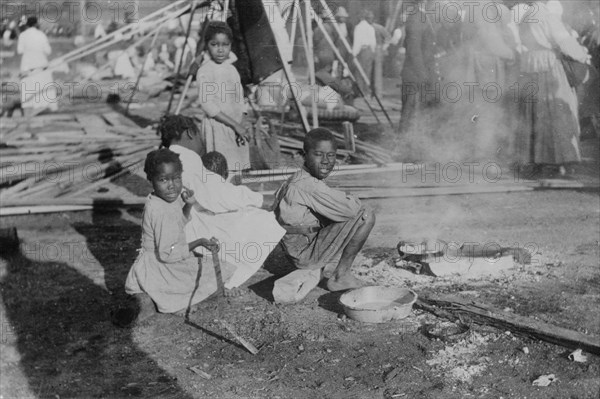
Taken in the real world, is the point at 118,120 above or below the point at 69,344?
above

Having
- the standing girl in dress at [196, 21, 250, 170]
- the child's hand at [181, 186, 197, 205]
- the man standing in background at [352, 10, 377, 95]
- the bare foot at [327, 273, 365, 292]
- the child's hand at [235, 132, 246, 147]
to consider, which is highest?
the man standing in background at [352, 10, 377, 95]

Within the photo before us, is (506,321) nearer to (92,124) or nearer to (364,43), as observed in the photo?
(92,124)

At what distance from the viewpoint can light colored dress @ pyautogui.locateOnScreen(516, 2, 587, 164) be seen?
340 inches

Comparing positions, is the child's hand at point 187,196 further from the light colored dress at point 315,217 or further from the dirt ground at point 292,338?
the dirt ground at point 292,338

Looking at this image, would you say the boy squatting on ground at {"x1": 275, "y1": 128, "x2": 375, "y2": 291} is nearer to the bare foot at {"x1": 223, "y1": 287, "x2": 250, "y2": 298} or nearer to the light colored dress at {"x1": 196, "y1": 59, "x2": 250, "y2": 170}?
the bare foot at {"x1": 223, "y1": 287, "x2": 250, "y2": 298}

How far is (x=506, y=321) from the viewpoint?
4562 millimetres

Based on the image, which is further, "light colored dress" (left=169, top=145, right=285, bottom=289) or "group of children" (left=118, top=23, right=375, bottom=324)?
"light colored dress" (left=169, top=145, right=285, bottom=289)

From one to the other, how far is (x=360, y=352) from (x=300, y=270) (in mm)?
1195

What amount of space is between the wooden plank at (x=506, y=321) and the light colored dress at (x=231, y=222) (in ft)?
4.26

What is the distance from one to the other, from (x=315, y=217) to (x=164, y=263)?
121cm

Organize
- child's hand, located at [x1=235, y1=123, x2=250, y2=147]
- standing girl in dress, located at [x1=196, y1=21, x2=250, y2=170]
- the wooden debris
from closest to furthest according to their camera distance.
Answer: the wooden debris
standing girl in dress, located at [x1=196, y1=21, x2=250, y2=170]
child's hand, located at [x1=235, y1=123, x2=250, y2=147]

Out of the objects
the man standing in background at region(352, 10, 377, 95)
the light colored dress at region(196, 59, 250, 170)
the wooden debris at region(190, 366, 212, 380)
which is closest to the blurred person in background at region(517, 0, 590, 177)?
the light colored dress at region(196, 59, 250, 170)

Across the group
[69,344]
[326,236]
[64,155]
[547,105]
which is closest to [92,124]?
[64,155]

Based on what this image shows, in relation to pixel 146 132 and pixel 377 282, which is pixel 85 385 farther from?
pixel 146 132
